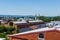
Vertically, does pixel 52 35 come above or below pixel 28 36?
above

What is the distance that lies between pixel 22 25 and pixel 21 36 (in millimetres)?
25050

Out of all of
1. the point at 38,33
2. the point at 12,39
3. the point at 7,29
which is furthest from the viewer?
the point at 7,29

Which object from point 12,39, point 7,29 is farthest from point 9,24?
point 12,39

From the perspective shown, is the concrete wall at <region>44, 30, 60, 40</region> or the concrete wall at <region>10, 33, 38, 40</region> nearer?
the concrete wall at <region>44, 30, 60, 40</region>

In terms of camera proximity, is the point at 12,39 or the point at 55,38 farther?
the point at 12,39

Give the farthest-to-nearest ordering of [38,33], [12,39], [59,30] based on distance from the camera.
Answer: [12,39] < [38,33] < [59,30]

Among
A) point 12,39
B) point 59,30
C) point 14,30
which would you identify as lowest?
point 14,30

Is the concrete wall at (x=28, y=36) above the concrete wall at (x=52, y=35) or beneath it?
beneath

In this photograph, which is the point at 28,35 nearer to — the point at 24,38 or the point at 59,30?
the point at 24,38

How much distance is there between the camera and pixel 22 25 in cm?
3812

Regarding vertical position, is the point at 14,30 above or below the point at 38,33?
below

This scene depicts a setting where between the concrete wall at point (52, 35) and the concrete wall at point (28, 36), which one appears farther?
the concrete wall at point (28, 36)

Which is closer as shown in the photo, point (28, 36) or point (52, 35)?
point (52, 35)

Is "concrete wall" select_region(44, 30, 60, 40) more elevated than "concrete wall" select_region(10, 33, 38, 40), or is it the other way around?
"concrete wall" select_region(44, 30, 60, 40)
